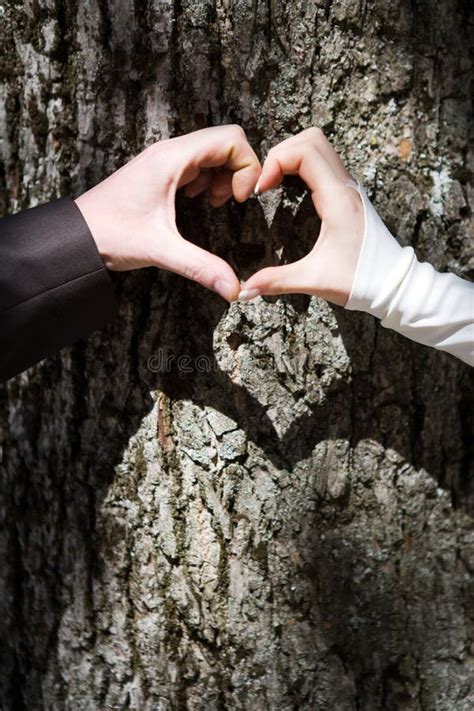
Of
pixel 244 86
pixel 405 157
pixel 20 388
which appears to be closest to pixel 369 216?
pixel 405 157

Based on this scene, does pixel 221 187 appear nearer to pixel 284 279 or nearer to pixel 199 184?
pixel 199 184

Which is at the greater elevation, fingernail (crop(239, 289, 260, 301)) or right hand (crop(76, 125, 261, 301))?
right hand (crop(76, 125, 261, 301))

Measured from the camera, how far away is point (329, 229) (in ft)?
4.69

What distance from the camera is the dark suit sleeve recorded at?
4.67 ft

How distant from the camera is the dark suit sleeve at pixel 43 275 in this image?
56.0 inches

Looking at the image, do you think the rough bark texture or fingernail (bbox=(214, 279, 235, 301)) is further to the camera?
the rough bark texture

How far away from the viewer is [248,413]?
1605 mm

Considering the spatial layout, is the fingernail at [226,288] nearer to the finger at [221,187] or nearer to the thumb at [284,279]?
the thumb at [284,279]

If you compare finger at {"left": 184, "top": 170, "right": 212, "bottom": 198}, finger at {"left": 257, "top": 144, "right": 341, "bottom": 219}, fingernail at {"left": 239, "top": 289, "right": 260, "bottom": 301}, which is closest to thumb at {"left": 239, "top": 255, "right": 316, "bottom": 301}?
fingernail at {"left": 239, "top": 289, "right": 260, "bottom": 301}

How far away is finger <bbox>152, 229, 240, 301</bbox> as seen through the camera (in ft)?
4.52

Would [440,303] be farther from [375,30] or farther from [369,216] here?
[375,30]

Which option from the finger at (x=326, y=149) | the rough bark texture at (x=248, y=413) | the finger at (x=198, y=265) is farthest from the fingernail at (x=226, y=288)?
the finger at (x=326, y=149)

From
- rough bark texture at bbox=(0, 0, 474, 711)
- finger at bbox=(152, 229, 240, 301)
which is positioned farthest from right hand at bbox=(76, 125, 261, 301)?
rough bark texture at bbox=(0, 0, 474, 711)

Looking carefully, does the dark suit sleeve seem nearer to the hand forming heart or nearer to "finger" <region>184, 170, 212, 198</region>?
the hand forming heart
